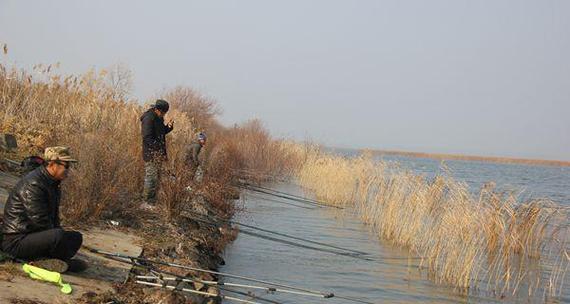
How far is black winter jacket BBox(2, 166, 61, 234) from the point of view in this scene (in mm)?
5352

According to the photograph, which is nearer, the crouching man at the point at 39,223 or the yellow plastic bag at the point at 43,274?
the yellow plastic bag at the point at 43,274

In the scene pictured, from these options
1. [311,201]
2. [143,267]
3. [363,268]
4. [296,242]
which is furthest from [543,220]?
[311,201]

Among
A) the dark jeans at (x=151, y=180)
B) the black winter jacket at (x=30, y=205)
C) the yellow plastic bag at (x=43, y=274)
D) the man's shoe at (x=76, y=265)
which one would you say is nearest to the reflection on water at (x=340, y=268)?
the dark jeans at (x=151, y=180)

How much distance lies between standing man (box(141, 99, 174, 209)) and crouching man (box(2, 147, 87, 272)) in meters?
3.78

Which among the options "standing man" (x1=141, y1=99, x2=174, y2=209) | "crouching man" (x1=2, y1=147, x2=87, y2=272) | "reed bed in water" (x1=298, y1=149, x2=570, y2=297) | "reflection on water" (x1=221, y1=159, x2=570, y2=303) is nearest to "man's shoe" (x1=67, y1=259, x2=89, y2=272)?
"crouching man" (x1=2, y1=147, x2=87, y2=272)

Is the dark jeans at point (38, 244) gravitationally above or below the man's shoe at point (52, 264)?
above

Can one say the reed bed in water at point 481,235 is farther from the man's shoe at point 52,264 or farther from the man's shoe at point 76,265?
the man's shoe at point 52,264

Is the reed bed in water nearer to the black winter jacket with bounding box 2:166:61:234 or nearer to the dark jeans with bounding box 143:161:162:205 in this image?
the dark jeans with bounding box 143:161:162:205

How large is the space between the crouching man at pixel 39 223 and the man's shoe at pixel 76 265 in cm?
7

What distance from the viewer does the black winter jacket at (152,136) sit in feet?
30.6

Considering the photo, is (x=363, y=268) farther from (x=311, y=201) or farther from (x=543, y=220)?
(x=311, y=201)

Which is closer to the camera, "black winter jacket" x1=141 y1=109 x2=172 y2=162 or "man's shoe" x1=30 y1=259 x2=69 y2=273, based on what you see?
"man's shoe" x1=30 y1=259 x2=69 y2=273

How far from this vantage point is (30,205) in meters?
5.36

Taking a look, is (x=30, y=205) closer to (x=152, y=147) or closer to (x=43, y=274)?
(x=43, y=274)
